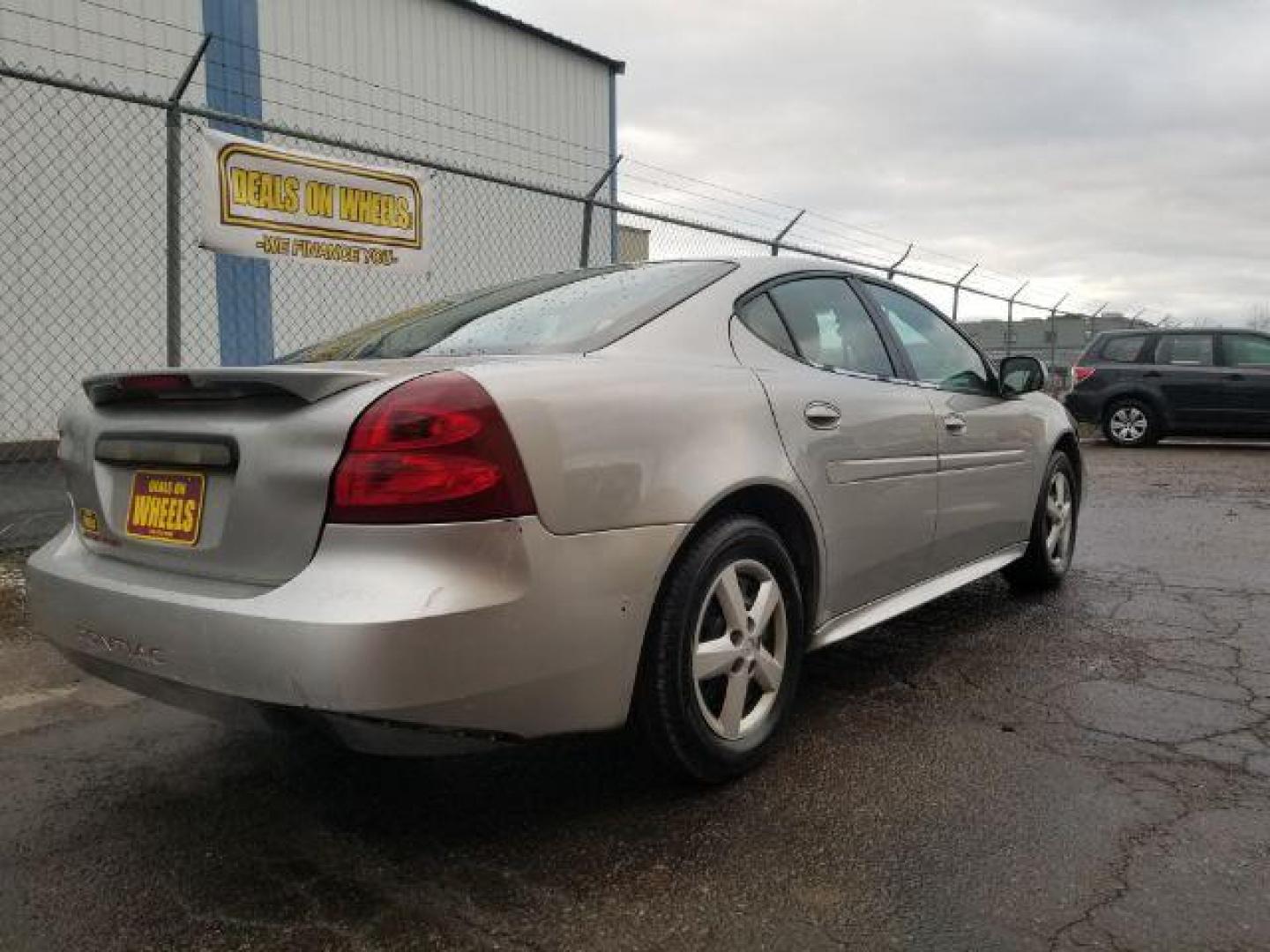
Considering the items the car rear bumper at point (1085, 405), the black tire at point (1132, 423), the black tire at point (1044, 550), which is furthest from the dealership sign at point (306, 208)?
the black tire at point (1132, 423)

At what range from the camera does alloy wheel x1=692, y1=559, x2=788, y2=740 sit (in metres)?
2.54

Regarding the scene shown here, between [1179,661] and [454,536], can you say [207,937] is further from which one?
[1179,661]

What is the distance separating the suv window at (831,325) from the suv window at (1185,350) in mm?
10710

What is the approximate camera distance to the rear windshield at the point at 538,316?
8.73 ft

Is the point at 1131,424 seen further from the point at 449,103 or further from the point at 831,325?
the point at 831,325

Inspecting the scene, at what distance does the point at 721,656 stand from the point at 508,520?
2.55ft

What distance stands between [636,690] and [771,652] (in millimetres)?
532

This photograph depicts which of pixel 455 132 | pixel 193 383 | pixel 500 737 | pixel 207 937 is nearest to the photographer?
pixel 207 937

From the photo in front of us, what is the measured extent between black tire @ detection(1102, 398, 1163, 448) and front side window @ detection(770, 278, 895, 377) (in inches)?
419

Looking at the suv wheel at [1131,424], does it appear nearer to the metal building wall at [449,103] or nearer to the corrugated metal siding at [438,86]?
the metal building wall at [449,103]

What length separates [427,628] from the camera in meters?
1.94

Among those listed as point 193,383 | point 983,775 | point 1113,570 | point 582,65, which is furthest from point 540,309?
point 582,65

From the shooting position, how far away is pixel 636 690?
2408 mm

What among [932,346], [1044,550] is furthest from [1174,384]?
[932,346]
